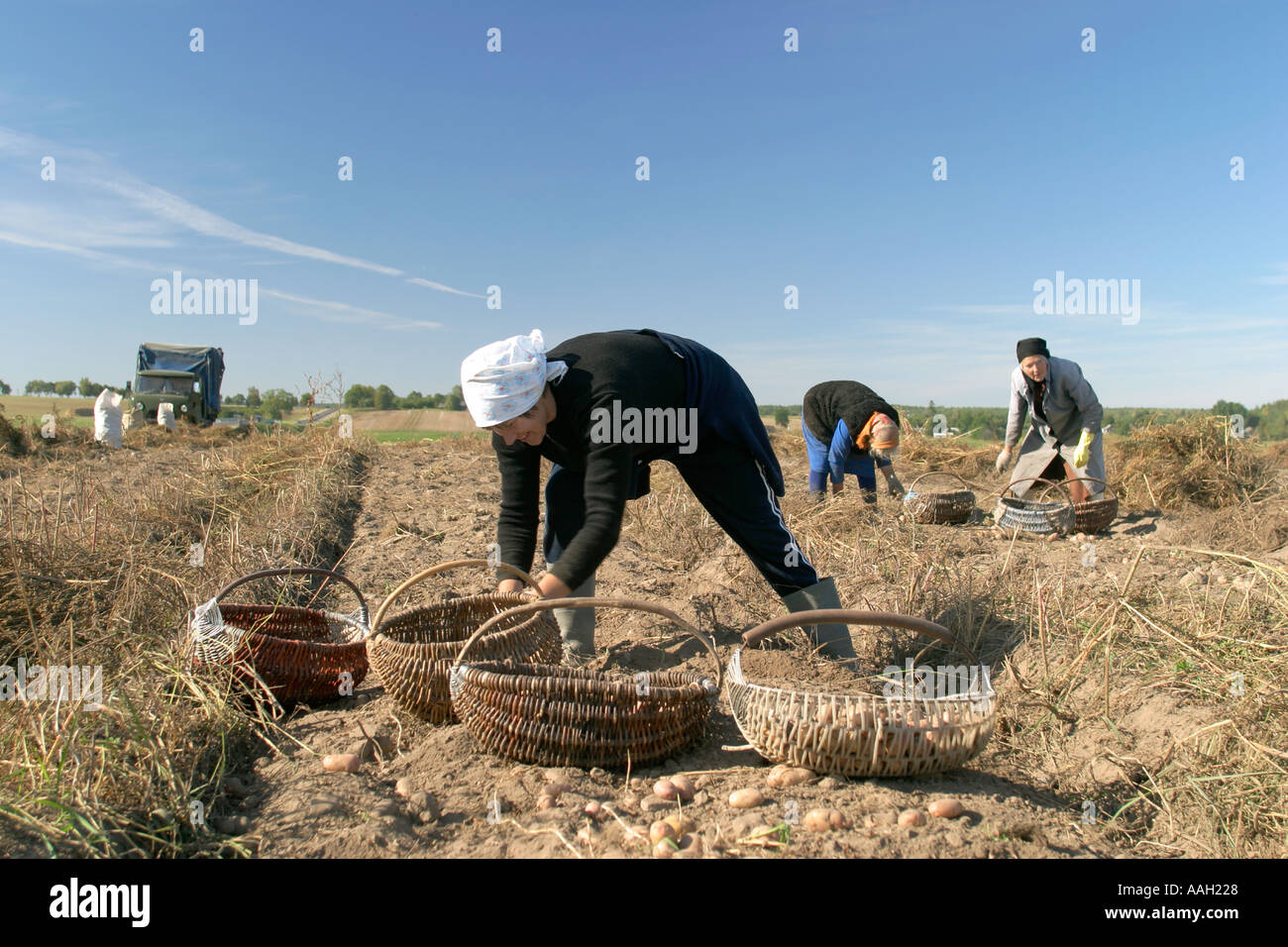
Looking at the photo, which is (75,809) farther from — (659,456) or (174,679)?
(659,456)

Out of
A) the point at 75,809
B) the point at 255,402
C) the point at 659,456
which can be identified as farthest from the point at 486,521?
the point at 255,402

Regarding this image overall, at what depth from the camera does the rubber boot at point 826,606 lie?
288 cm

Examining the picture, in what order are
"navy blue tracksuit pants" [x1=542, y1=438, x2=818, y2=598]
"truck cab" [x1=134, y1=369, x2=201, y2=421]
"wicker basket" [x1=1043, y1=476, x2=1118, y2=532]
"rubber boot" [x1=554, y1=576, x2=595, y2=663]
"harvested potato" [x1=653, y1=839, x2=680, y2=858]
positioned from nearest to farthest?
"harvested potato" [x1=653, y1=839, x2=680, y2=858], "navy blue tracksuit pants" [x1=542, y1=438, x2=818, y2=598], "rubber boot" [x1=554, y1=576, x2=595, y2=663], "wicker basket" [x1=1043, y1=476, x2=1118, y2=532], "truck cab" [x1=134, y1=369, x2=201, y2=421]

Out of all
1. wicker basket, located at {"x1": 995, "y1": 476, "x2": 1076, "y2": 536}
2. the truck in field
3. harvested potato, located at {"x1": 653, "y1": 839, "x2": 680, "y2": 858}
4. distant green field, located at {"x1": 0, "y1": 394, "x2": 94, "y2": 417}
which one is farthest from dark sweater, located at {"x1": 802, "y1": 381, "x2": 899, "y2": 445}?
the truck in field

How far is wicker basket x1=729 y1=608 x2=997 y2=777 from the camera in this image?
6.57 ft

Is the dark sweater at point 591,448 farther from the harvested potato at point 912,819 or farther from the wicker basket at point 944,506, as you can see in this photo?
the wicker basket at point 944,506

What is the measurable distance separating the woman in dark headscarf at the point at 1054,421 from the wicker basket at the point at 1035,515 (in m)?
0.41

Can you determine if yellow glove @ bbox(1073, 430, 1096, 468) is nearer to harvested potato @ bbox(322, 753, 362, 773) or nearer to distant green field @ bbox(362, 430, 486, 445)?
harvested potato @ bbox(322, 753, 362, 773)

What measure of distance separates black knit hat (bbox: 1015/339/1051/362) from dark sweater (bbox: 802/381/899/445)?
3.47 feet
